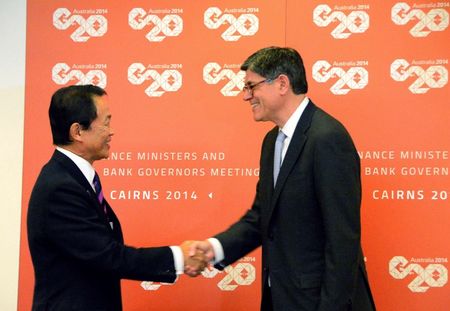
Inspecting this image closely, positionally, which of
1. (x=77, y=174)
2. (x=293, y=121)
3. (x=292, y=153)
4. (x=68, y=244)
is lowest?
(x=68, y=244)

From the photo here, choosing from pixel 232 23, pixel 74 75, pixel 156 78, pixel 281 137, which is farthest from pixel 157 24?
pixel 281 137

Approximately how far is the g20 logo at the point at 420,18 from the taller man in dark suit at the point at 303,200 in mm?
982

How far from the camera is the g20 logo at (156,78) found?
3229mm

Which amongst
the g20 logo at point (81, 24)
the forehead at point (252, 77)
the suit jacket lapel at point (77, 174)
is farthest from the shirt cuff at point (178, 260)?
the g20 logo at point (81, 24)

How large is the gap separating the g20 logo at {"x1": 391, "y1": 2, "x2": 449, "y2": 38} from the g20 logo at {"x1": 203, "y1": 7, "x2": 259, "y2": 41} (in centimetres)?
75

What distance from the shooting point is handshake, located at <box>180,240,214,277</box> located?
8.52 feet

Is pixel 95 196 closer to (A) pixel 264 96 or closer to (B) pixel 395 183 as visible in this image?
(A) pixel 264 96

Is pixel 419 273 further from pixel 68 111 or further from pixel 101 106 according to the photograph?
pixel 68 111

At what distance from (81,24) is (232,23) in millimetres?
870

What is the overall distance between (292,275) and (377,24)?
1.56 meters

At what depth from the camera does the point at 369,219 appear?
3072mm

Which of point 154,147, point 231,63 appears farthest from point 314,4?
point 154,147

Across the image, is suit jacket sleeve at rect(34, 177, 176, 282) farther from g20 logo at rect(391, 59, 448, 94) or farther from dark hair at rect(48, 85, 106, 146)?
g20 logo at rect(391, 59, 448, 94)

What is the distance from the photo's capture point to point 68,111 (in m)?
2.31
